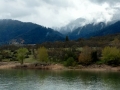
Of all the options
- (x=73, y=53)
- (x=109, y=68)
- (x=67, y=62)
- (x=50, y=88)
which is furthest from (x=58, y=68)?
(x=50, y=88)

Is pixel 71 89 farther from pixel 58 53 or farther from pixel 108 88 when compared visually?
pixel 58 53

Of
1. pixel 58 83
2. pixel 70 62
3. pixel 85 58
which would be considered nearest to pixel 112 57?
pixel 85 58

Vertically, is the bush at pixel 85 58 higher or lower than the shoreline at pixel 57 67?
higher

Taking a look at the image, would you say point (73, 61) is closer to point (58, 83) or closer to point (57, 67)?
point (57, 67)

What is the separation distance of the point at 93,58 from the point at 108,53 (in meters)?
11.2

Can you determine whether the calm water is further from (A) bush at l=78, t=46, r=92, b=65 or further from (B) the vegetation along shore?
(A) bush at l=78, t=46, r=92, b=65

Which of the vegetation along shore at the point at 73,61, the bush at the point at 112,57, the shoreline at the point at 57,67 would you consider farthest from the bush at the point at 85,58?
the bush at the point at 112,57

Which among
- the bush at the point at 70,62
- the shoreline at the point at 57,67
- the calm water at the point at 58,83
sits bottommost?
the calm water at the point at 58,83

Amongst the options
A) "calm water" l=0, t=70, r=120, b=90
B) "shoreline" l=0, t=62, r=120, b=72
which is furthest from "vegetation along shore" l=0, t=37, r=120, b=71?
"calm water" l=0, t=70, r=120, b=90

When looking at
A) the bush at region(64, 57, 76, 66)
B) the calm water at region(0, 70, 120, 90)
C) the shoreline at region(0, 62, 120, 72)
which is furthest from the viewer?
the bush at region(64, 57, 76, 66)

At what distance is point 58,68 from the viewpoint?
170 metres

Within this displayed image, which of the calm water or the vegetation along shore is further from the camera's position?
the vegetation along shore

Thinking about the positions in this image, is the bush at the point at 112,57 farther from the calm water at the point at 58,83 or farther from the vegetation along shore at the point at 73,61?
the calm water at the point at 58,83

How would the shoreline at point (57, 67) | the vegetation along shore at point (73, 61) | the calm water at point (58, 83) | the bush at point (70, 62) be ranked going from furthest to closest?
1. the bush at point (70, 62)
2. the vegetation along shore at point (73, 61)
3. the shoreline at point (57, 67)
4. the calm water at point (58, 83)
